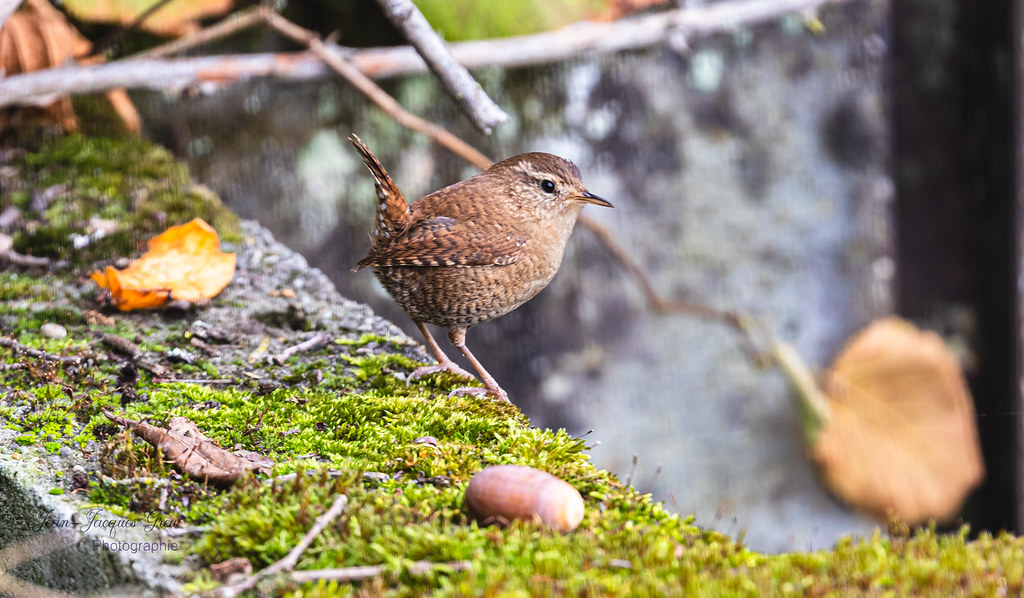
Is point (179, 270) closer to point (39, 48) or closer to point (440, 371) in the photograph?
point (440, 371)

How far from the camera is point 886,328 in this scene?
3121 mm

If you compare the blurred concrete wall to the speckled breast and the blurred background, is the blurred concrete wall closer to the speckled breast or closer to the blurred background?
the blurred background

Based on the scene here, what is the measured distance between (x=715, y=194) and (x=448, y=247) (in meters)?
1.55

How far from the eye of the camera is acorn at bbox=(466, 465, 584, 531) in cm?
114

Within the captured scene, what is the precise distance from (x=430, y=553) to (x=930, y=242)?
278 cm

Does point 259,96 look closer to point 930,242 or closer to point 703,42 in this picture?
point 703,42

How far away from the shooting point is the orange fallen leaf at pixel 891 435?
3018 mm

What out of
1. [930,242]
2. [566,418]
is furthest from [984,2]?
[566,418]

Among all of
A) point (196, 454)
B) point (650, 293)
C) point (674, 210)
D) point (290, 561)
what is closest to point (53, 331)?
point (196, 454)

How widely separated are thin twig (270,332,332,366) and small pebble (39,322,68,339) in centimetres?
49

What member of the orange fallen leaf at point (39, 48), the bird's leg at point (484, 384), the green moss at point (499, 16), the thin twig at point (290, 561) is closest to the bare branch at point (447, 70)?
the bird's leg at point (484, 384)

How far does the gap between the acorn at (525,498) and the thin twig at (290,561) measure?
0.21 meters

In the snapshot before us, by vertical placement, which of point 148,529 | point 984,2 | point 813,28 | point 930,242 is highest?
point 984,2

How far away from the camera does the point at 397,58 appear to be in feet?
8.37
